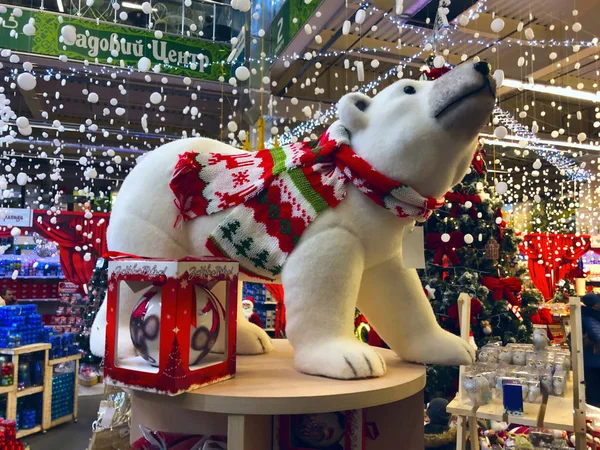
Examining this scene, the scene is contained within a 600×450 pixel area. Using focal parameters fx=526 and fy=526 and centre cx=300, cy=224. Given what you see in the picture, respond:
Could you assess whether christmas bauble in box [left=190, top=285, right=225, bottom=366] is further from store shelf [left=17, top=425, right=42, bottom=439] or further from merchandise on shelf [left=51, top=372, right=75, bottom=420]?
merchandise on shelf [left=51, top=372, right=75, bottom=420]

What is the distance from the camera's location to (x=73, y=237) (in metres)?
6.26

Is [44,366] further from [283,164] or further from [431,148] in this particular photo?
[431,148]

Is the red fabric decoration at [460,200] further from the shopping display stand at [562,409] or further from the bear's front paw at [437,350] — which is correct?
the bear's front paw at [437,350]

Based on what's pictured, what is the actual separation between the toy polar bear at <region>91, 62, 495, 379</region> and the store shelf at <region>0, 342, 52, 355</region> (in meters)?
2.57

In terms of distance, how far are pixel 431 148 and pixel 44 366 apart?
11.6 ft

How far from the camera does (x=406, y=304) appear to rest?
49.4 inches

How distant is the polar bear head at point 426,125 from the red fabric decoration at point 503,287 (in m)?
1.81

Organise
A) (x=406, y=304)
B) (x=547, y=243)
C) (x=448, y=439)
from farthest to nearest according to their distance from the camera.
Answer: (x=547, y=243)
(x=448, y=439)
(x=406, y=304)

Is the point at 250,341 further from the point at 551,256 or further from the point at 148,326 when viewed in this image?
the point at 551,256

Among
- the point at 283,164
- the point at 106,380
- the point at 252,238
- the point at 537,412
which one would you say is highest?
the point at 283,164

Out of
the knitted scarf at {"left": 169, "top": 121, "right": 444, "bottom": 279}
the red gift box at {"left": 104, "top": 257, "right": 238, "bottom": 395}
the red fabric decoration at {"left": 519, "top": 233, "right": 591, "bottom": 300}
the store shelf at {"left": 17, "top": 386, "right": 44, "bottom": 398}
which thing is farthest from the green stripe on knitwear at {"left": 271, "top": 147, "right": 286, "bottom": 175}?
the red fabric decoration at {"left": 519, "top": 233, "right": 591, "bottom": 300}

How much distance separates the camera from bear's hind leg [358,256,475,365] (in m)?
1.22

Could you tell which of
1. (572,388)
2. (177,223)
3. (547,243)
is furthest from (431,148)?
(547,243)

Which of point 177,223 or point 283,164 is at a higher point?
point 283,164
